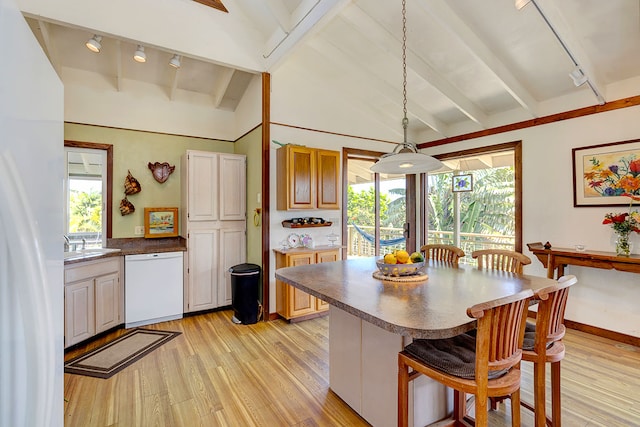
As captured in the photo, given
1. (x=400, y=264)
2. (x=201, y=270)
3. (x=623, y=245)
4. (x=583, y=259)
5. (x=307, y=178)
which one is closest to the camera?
(x=400, y=264)

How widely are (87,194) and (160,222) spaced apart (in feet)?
3.02

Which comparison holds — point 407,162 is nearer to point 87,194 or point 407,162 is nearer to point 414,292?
point 414,292

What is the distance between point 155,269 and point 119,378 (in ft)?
4.53

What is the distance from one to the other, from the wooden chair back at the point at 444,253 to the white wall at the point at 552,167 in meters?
1.60

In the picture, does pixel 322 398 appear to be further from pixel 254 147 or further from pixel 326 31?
pixel 326 31

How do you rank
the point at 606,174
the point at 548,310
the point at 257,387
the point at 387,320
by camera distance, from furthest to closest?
the point at 606,174, the point at 257,387, the point at 548,310, the point at 387,320

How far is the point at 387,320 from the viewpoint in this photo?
4.30 ft

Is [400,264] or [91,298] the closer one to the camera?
[400,264]

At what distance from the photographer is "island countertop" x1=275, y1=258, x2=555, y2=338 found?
129cm

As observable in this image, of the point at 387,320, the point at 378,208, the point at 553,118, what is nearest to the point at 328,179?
the point at 378,208

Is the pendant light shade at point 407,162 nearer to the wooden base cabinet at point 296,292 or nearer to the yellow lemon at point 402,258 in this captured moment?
the yellow lemon at point 402,258

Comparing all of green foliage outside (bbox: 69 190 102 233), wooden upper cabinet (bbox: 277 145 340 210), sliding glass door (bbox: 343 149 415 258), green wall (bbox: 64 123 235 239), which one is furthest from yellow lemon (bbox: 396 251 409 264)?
green foliage outside (bbox: 69 190 102 233)

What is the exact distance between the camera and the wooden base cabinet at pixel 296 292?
3.62 metres

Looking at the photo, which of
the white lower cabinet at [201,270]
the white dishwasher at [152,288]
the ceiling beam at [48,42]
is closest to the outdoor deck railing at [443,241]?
the white lower cabinet at [201,270]
